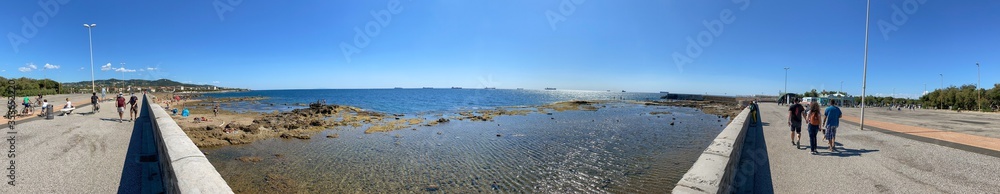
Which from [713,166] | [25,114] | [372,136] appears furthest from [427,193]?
[25,114]

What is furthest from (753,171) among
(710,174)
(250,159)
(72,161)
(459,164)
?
(72,161)

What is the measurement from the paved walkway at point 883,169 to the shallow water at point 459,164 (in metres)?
2.40

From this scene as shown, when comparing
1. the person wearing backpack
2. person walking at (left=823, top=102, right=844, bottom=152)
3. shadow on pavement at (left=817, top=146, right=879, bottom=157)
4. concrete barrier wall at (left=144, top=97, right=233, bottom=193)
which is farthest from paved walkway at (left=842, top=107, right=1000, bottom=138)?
concrete barrier wall at (left=144, top=97, right=233, bottom=193)

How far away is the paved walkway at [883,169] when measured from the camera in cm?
622

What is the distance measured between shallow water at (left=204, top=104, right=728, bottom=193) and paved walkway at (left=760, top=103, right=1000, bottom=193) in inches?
94.6

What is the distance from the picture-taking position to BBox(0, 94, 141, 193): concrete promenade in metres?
6.17

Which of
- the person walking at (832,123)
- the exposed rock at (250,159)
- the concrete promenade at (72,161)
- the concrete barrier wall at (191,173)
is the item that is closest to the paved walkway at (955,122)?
the person walking at (832,123)

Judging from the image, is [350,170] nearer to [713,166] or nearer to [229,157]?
[229,157]

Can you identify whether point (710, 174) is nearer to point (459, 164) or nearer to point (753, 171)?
point (753, 171)

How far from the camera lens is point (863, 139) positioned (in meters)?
11.9

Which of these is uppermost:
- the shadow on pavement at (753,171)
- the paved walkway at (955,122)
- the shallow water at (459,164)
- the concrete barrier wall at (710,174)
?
the concrete barrier wall at (710,174)

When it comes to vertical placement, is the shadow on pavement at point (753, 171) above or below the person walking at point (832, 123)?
below

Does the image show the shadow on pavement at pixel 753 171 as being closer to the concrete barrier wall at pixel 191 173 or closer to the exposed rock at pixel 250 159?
the concrete barrier wall at pixel 191 173

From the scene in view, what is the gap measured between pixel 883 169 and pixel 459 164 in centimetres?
969
